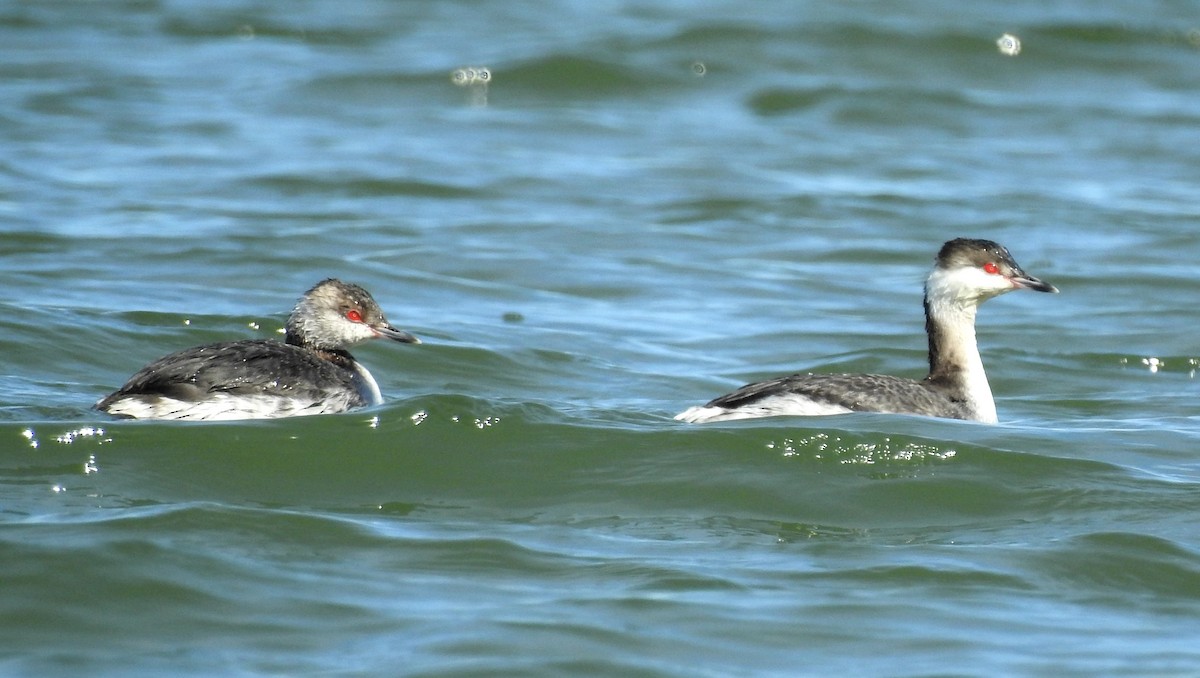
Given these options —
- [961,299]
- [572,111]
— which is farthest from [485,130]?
[961,299]

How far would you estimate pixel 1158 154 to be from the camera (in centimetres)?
1902

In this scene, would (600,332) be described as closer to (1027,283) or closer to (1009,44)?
(1027,283)

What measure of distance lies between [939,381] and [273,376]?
3.43 meters

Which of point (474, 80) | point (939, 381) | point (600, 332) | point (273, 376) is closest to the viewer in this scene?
point (273, 376)

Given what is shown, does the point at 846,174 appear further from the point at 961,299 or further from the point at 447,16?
the point at 447,16

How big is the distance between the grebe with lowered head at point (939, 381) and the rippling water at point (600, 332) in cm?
25

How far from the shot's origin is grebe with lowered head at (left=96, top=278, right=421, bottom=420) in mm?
8375

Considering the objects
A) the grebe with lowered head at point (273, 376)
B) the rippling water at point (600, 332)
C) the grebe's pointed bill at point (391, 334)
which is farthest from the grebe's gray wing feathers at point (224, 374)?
the grebe's pointed bill at point (391, 334)

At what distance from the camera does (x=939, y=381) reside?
9.59m

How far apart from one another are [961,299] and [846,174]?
27.3 ft

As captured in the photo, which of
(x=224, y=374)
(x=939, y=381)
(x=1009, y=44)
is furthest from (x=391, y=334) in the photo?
(x=1009, y=44)

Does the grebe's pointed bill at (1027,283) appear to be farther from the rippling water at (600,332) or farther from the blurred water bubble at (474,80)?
the blurred water bubble at (474,80)

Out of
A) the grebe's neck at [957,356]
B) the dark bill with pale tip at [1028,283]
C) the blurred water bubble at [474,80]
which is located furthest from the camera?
the blurred water bubble at [474,80]

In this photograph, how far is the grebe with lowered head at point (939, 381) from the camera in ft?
28.8
